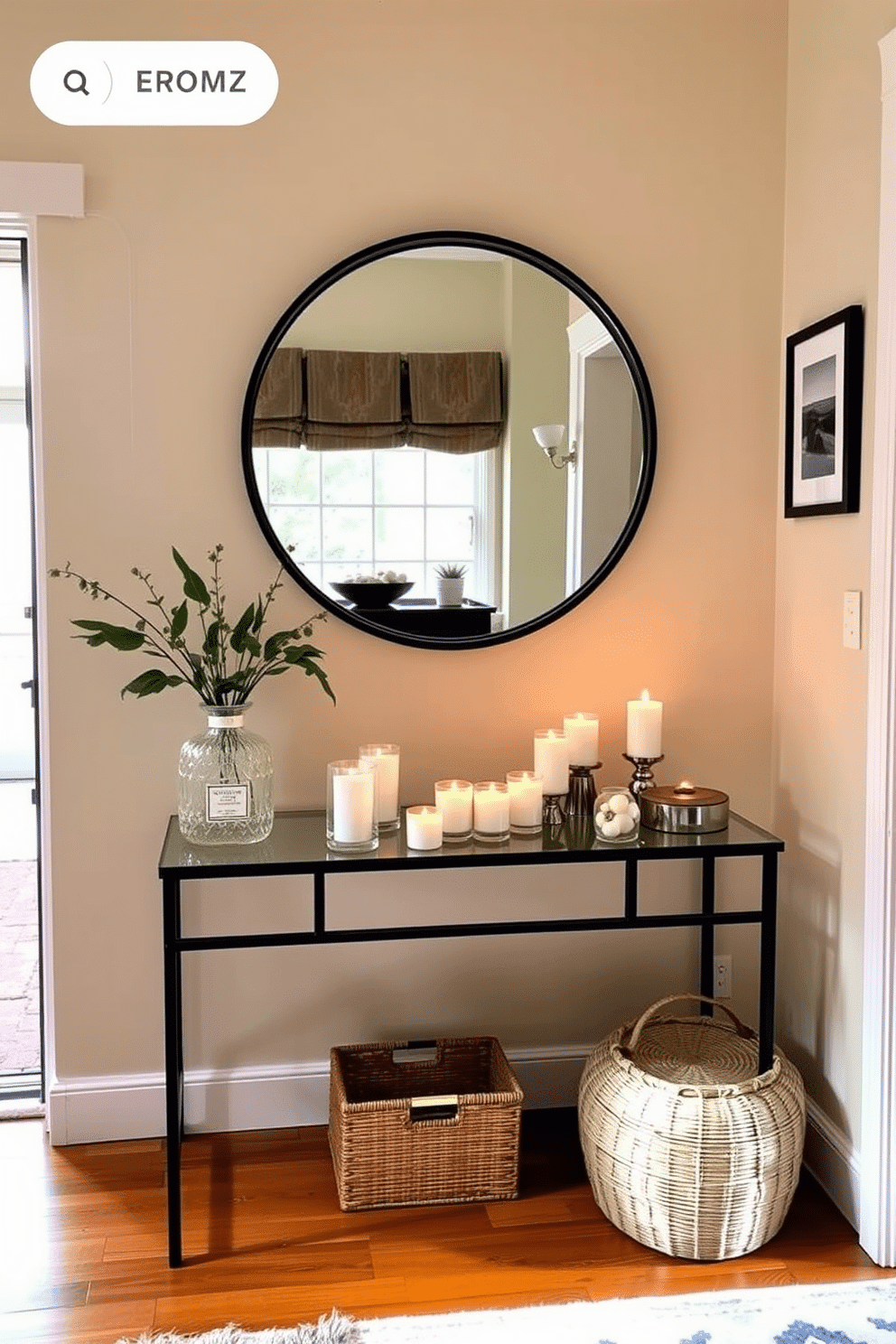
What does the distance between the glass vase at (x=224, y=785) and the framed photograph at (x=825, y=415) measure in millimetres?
1273

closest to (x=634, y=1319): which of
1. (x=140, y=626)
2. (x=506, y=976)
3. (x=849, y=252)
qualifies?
(x=506, y=976)

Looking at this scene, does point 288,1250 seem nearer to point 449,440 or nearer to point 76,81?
point 449,440

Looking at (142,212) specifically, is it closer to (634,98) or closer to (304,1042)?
(634,98)

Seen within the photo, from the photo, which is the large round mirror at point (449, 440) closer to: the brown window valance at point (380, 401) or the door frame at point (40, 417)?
the brown window valance at point (380, 401)

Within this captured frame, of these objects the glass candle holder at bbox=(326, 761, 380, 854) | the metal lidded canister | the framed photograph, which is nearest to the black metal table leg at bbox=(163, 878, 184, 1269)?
the glass candle holder at bbox=(326, 761, 380, 854)

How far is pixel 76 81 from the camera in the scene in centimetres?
148

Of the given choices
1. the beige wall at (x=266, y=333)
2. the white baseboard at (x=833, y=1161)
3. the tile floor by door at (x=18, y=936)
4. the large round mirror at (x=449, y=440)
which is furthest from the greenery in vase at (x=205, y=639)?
the white baseboard at (x=833, y=1161)

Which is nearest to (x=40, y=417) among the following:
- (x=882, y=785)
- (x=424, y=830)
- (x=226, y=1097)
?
(x=424, y=830)

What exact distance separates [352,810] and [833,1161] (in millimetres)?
1246

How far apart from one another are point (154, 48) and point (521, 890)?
1.95 metres

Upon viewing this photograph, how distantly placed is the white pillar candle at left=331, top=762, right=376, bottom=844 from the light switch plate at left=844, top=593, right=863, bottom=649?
0.98m

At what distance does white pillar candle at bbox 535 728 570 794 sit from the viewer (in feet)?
8.57

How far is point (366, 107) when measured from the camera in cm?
265

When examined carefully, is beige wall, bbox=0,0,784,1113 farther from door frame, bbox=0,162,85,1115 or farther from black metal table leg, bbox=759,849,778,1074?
black metal table leg, bbox=759,849,778,1074
